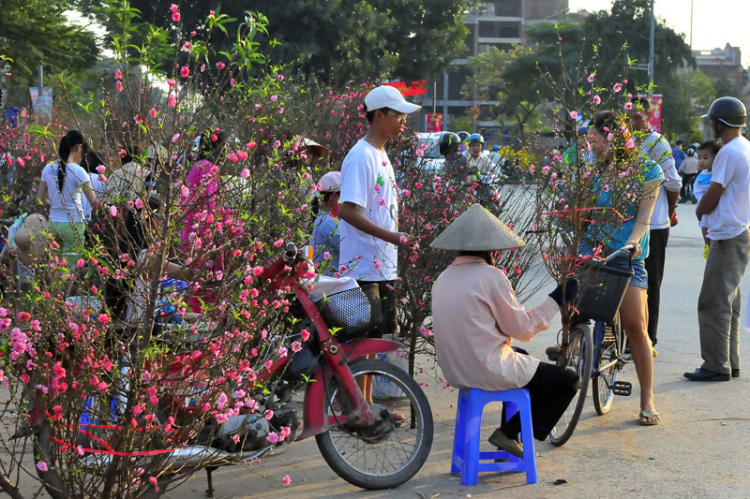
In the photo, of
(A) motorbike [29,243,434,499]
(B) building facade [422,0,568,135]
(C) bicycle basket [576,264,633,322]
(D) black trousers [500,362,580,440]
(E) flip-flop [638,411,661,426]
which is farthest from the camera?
(B) building facade [422,0,568,135]

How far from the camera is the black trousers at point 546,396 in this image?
5250mm

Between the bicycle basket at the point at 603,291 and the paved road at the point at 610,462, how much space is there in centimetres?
75

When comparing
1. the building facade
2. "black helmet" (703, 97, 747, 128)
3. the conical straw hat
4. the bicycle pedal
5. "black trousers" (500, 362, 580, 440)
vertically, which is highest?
the building facade

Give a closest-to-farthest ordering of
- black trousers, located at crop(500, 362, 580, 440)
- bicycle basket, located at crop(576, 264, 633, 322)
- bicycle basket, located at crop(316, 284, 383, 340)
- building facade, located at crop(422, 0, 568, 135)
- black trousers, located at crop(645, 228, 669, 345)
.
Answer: bicycle basket, located at crop(316, 284, 383, 340) < black trousers, located at crop(500, 362, 580, 440) < bicycle basket, located at crop(576, 264, 633, 322) < black trousers, located at crop(645, 228, 669, 345) < building facade, located at crop(422, 0, 568, 135)

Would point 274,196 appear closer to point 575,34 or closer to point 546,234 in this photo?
point 546,234

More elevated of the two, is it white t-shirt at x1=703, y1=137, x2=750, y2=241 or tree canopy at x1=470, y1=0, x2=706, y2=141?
tree canopy at x1=470, y1=0, x2=706, y2=141

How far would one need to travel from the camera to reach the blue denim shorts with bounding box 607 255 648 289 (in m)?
6.27

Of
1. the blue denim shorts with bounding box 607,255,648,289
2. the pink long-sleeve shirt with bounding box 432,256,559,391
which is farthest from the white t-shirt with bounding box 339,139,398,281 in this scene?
the blue denim shorts with bounding box 607,255,648,289

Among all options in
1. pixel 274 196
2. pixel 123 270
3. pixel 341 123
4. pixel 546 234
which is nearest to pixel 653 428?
pixel 546 234

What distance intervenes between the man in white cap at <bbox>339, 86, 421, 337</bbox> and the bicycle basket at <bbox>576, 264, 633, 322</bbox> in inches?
46.1

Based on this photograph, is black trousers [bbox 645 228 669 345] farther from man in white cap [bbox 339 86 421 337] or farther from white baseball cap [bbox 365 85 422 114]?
Answer: white baseball cap [bbox 365 85 422 114]

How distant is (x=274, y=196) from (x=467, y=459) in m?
1.65

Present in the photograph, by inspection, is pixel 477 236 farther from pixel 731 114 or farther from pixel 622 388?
pixel 731 114

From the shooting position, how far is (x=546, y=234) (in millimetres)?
6336
